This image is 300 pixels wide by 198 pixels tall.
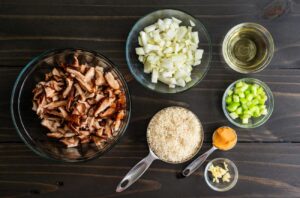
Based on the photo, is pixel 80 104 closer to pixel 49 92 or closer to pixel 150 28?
pixel 49 92

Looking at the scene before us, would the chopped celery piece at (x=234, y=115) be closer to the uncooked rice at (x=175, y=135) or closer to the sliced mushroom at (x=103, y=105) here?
the uncooked rice at (x=175, y=135)

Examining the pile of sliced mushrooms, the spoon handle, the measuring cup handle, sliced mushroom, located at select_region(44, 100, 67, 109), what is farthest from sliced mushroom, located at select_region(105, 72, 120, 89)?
the spoon handle

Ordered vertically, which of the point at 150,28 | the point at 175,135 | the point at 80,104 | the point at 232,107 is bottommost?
the point at 175,135

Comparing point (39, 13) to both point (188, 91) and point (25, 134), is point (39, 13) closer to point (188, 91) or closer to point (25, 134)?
point (25, 134)

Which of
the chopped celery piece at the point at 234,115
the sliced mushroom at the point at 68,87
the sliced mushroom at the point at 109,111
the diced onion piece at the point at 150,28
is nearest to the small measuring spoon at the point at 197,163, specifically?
the chopped celery piece at the point at 234,115

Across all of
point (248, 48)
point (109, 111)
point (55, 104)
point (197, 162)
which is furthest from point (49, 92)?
point (248, 48)
